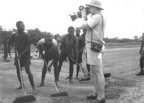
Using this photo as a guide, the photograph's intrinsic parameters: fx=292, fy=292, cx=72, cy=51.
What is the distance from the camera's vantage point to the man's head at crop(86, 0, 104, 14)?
23.3 ft

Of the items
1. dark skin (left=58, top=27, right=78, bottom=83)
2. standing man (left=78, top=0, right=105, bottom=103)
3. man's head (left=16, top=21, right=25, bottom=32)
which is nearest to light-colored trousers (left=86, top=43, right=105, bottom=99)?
standing man (left=78, top=0, right=105, bottom=103)

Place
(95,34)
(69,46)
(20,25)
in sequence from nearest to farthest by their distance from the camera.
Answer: (95,34), (20,25), (69,46)

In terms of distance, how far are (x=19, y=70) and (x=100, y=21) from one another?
3.77 meters

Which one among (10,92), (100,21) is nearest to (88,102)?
(100,21)

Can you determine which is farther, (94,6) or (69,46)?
(69,46)

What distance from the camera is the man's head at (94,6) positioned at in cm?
711

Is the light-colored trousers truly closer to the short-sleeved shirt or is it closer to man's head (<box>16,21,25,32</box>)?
the short-sleeved shirt

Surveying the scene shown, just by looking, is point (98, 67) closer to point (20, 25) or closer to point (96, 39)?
point (96, 39)

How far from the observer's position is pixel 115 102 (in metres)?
7.25

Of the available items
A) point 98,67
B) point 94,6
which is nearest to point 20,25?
point 94,6

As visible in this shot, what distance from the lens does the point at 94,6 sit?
713cm

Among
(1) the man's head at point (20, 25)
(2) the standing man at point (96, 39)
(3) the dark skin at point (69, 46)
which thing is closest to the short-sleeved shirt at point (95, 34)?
(2) the standing man at point (96, 39)

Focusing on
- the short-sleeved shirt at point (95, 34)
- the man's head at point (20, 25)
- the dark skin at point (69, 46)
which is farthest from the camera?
the dark skin at point (69, 46)

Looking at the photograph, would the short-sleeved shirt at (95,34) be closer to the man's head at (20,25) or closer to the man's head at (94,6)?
the man's head at (94,6)
